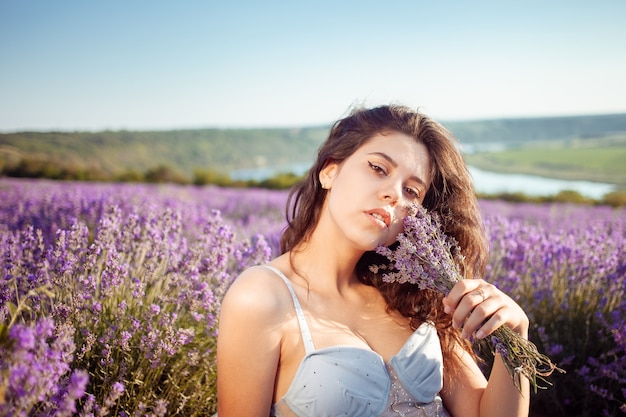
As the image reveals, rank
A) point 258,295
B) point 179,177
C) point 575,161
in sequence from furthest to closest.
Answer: point 575,161 < point 179,177 < point 258,295

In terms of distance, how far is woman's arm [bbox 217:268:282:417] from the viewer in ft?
4.34

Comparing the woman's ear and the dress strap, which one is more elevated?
the woman's ear

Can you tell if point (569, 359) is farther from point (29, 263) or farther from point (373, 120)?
point (29, 263)

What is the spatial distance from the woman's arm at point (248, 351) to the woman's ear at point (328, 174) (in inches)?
20.5

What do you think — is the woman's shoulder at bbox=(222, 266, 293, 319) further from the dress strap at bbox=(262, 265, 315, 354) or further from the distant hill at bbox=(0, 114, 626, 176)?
the distant hill at bbox=(0, 114, 626, 176)

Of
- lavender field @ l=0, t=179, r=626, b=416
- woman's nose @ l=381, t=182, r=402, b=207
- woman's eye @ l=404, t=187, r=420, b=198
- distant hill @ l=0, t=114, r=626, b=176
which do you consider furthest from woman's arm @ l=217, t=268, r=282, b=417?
distant hill @ l=0, t=114, r=626, b=176

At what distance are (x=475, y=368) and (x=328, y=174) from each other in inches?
36.8

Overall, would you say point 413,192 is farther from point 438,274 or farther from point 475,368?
point 475,368

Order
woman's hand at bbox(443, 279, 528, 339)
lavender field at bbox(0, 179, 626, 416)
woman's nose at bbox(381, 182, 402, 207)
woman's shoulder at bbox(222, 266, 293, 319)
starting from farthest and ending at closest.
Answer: woman's nose at bbox(381, 182, 402, 207), woman's shoulder at bbox(222, 266, 293, 319), woman's hand at bbox(443, 279, 528, 339), lavender field at bbox(0, 179, 626, 416)

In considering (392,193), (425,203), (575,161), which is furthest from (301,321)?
(575,161)

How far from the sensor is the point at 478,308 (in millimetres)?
1229

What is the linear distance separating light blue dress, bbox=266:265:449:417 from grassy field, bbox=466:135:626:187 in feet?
43.6

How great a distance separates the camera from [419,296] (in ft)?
5.90

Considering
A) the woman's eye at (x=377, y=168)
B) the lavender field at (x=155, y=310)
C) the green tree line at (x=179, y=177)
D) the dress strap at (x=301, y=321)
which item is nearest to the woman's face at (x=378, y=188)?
the woman's eye at (x=377, y=168)
